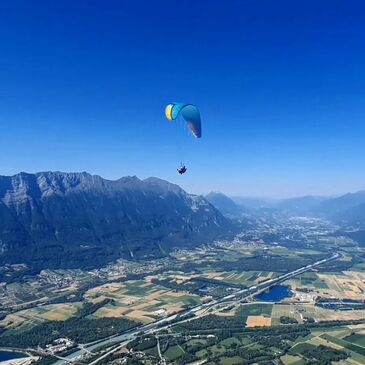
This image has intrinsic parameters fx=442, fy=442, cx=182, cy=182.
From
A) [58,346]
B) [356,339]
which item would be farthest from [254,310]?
[58,346]

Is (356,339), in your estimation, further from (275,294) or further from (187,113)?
(187,113)

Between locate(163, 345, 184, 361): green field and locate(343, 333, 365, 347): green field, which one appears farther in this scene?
locate(343, 333, 365, 347): green field

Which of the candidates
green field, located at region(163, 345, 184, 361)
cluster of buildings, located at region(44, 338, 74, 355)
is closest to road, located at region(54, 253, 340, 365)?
cluster of buildings, located at region(44, 338, 74, 355)

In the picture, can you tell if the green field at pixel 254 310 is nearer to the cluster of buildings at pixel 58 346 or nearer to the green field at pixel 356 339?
the green field at pixel 356 339

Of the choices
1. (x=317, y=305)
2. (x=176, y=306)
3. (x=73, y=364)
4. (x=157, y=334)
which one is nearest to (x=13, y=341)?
(x=73, y=364)

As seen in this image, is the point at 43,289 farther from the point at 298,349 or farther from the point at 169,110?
the point at 169,110

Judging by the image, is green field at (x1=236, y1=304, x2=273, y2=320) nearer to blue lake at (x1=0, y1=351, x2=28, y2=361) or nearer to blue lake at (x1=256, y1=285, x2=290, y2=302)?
blue lake at (x1=256, y1=285, x2=290, y2=302)
